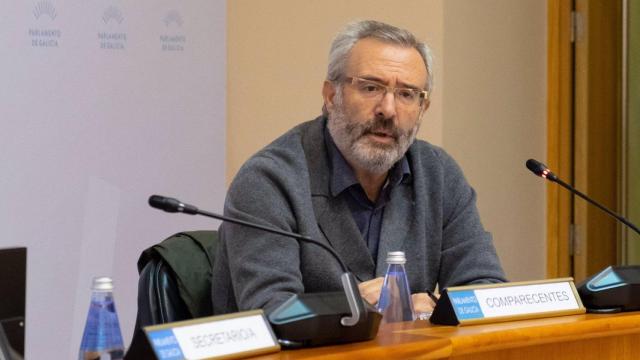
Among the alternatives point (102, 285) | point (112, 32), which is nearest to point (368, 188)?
point (102, 285)

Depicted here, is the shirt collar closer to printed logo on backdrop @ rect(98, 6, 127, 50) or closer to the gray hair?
the gray hair

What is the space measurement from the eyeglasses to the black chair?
538 mm

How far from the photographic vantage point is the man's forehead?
2477mm

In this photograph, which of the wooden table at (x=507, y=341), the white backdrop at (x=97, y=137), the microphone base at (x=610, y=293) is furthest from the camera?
the white backdrop at (x=97, y=137)

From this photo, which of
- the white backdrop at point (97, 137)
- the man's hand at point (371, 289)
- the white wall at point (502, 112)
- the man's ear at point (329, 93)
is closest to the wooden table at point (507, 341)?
the man's hand at point (371, 289)

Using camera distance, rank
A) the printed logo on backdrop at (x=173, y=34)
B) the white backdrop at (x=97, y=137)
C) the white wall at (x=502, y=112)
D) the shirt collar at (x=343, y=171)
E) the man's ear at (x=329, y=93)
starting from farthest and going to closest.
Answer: the white wall at (x=502, y=112) → the printed logo on backdrop at (x=173, y=34) → the white backdrop at (x=97, y=137) → the man's ear at (x=329, y=93) → the shirt collar at (x=343, y=171)

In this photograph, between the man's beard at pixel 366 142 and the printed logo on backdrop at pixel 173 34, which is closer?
the man's beard at pixel 366 142

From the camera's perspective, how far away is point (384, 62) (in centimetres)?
248

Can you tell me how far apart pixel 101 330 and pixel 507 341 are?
617mm

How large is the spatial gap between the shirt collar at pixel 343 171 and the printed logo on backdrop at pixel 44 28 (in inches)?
43.2

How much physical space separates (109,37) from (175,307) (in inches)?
53.8

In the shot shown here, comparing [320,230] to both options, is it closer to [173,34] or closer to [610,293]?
[610,293]

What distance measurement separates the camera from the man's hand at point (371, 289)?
2199 millimetres

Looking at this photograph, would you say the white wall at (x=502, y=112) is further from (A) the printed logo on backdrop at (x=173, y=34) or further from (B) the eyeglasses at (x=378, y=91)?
(B) the eyeglasses at (x=378, y=91)
